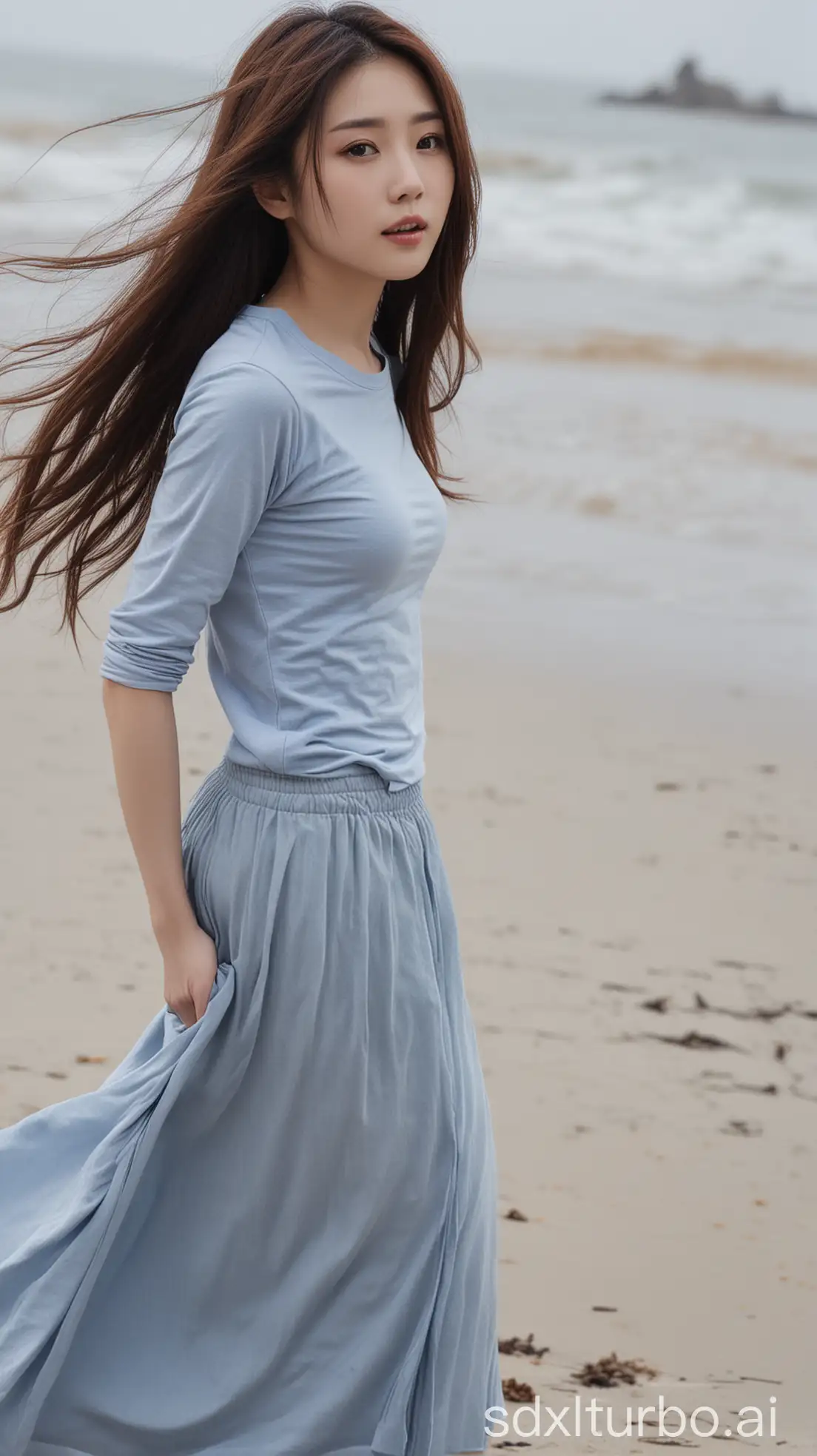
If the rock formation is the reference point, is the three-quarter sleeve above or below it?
below

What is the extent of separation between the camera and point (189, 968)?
6.35 ft

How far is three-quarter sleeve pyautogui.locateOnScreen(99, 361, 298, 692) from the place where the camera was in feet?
5.79

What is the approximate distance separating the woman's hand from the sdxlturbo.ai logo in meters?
0.86

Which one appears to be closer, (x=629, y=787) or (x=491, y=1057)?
(x=491, y=1057)

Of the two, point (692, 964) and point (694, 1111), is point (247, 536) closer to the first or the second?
point (694, 1111)

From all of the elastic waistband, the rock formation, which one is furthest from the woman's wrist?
the rock formation

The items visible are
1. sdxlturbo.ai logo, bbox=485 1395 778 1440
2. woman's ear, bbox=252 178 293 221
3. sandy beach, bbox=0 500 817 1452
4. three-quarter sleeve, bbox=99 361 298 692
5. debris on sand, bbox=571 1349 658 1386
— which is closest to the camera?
three-quarter sleeve, bbox=99 361 298 692

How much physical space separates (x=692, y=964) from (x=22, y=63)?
156 feet

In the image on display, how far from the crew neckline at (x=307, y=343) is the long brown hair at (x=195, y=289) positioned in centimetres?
5

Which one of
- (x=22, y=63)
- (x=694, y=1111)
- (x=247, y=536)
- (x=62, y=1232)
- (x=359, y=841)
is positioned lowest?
(x=694, y=1111)

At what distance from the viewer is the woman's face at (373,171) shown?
1844 mm

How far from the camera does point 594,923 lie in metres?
4.12

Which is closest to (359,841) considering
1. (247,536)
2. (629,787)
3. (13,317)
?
(247,536)

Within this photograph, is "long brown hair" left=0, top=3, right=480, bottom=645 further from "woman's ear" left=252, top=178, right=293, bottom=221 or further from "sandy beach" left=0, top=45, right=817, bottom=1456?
"sandy beach" left=0, top=45, right=817, bottom=1456
